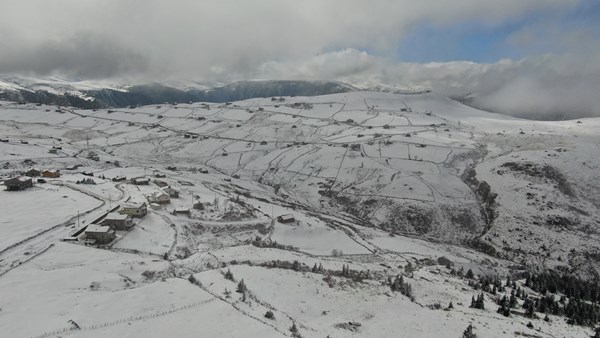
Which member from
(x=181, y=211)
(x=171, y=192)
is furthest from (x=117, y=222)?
(x=171, y=192)

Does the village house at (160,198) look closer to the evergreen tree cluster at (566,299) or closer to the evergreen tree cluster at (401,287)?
the evergreen tree cluster at (401,287)

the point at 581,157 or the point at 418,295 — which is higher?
the point at 581,157

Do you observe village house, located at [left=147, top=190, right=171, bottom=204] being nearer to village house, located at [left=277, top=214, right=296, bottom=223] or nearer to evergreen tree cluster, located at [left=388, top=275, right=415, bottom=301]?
village house, located at [left=277, top=214, right=296, bottom=223]

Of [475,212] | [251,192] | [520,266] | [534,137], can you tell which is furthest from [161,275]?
[534,137]

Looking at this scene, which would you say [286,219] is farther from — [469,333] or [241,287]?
[469,333]

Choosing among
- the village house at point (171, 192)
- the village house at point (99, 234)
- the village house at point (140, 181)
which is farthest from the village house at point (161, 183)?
the village house at point (99, 234)

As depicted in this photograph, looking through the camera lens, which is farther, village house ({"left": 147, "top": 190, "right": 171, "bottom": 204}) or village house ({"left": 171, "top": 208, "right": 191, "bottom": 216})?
village house ({"left": 147, "top": 190, "right": 171, "bottom": 204})

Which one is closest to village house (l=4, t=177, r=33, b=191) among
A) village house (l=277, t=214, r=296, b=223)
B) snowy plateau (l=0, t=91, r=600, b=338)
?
snowy plateau (l=0, t=91, r=600, b=338)

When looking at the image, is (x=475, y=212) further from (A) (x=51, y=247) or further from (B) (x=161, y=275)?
(A) (x=51, y=247)
